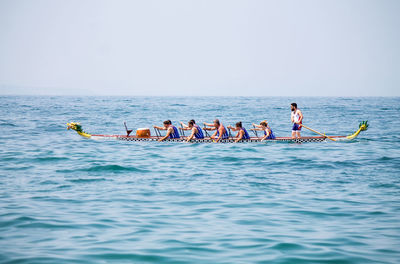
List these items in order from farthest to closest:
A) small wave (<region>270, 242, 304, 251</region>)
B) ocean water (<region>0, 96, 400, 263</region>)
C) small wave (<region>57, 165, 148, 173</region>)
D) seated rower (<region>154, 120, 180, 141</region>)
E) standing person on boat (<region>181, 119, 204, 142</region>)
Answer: seated rower (<region>154, 120, 180, 141</region>), standing person on boat (<region>181, 119, 204, 142</region>), small wave (<region>57, 165, 148, 173</region>), small wave (<region>270, 242, 304, 251</region>), ocean water (<region>0, 96, 400, 263</region>)

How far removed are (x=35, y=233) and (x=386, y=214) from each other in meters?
8.37

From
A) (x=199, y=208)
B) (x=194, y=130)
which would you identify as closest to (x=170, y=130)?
(x=194, y=130)

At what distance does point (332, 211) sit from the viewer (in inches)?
424

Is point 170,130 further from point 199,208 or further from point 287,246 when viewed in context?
point 287,246

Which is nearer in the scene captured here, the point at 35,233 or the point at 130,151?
the point at 35,233

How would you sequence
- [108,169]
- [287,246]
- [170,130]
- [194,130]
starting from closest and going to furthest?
[287,246], [108,169], [194,130], [170,130]

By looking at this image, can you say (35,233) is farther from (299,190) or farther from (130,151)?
(130,151)

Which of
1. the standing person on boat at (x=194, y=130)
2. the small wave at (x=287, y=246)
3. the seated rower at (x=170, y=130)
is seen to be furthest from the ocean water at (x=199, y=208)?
the seated rower at (x=170, y=130)

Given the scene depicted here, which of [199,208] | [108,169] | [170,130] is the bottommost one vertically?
[108,169]

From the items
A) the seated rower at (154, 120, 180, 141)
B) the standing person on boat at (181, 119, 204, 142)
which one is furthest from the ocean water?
the seated rower at (154, 120, 180, 141)

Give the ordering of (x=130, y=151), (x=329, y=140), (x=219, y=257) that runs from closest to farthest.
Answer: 1. (x=219, y=257)
2. (x=130, y=151)
3. (x=329, y=140)

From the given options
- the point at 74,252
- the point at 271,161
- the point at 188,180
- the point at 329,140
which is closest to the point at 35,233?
the point at 74,252

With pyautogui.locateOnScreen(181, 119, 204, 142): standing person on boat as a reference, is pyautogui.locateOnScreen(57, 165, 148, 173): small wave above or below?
below

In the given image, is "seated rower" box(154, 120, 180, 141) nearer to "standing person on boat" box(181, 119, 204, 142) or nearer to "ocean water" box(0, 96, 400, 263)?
"standing person on boat" box(181, 119, 204, 142)
